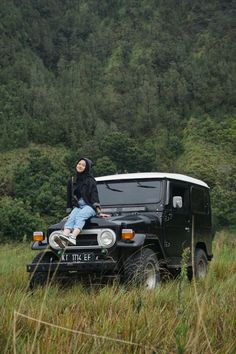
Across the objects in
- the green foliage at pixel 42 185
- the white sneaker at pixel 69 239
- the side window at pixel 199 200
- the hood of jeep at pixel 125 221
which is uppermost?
the side window at pixel 199 200

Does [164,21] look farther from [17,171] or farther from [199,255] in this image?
[199,255]

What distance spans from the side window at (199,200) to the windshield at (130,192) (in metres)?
1.01

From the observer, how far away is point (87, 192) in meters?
7.36

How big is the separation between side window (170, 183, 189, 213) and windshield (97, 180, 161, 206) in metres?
0.29

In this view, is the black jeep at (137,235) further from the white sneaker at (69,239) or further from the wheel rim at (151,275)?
the white sneaker at (69,239)

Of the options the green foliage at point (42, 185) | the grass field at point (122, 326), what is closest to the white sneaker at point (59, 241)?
the grass field at point (122, 326)

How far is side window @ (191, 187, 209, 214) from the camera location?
8852mm

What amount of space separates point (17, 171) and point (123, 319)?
67.2 meters

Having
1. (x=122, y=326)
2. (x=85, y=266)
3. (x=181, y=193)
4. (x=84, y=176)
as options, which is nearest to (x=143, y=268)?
(x=85, y=266)

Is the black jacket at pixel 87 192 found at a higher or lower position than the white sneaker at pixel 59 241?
higher

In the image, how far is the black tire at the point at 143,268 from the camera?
20.8ft

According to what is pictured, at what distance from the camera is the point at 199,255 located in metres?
8.66

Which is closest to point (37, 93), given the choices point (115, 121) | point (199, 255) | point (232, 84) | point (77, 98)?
point (77, 98)

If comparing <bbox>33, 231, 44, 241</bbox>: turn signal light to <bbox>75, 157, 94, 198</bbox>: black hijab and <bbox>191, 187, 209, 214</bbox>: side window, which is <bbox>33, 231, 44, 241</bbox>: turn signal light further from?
<bbox>191, 187, 209, 214</bbox>: side window
